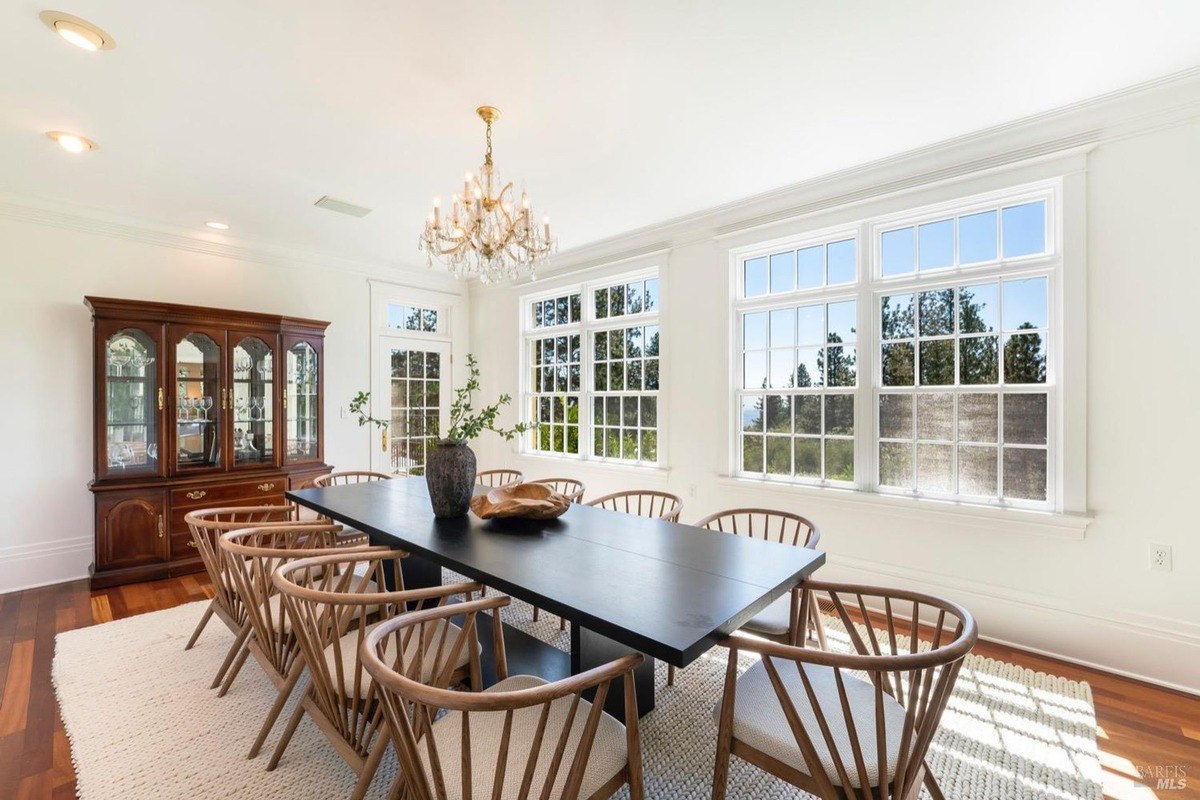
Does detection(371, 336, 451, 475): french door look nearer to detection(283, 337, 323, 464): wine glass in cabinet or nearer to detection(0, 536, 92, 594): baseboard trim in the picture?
detection(283, 337, 323, 464): wine glass in cabinet

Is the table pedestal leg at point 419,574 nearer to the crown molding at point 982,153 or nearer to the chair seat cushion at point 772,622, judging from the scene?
the chair seat cushion at point 772,622

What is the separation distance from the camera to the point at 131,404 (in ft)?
12.4

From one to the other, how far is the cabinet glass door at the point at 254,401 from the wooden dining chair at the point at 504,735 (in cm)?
361

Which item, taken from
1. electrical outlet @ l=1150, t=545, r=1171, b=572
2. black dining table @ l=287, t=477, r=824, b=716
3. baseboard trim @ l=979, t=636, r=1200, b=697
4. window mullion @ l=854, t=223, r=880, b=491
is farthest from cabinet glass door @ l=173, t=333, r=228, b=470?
electrical outlet @ l=1150, t=545, r=1171, b=572

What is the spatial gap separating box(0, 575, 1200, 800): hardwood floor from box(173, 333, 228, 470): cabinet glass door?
45.4 inches

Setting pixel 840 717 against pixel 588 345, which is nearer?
pixel 840 717

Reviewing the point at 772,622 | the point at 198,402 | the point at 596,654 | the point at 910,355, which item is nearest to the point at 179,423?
the point at 198,402

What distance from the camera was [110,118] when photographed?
258 centimetres

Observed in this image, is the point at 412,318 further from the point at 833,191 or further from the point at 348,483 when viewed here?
the point at 833,191

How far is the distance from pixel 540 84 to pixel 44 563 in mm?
4651

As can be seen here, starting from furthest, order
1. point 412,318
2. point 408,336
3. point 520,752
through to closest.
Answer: point 412,318, point 408,336, point 520,752

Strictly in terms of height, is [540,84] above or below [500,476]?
above

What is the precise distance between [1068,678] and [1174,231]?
2.12m

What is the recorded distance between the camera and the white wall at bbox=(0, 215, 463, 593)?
359 cm
